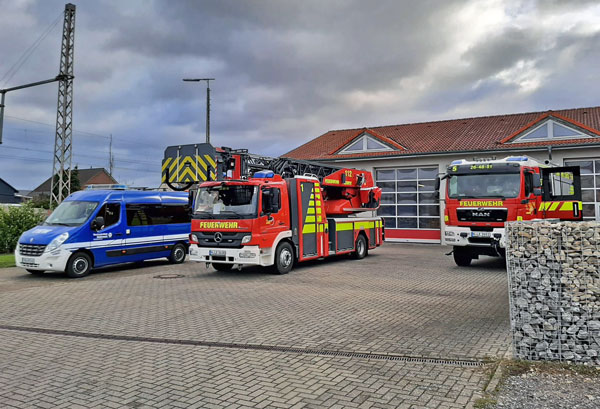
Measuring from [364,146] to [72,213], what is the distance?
16704 millimetres

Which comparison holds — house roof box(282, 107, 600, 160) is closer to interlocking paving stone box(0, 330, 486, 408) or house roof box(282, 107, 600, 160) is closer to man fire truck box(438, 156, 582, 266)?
man fire truck box(438, 156, 582, 266)

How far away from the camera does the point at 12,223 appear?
740 inches

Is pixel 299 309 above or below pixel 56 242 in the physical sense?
below

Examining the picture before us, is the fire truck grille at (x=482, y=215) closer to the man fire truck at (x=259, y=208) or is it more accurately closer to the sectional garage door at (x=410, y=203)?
the man fire truck at (x=259, y=208)

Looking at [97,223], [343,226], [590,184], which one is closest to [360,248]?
[343,226]

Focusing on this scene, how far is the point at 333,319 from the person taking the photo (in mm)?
7379

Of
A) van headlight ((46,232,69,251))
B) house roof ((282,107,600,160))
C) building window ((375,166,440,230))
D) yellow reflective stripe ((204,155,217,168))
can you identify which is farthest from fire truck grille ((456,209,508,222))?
van headlight ((46,232,69,251))

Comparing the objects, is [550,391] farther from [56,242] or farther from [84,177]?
[84,177]

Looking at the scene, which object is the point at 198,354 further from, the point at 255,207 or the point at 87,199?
the point at 87,199

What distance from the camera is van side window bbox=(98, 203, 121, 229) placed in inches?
531

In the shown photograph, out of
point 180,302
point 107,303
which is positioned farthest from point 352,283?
point 107,303

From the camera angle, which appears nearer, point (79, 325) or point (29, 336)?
point (29, 336)

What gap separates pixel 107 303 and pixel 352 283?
535 centimetres

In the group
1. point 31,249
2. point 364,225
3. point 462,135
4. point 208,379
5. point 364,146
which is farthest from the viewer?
point 364,146
